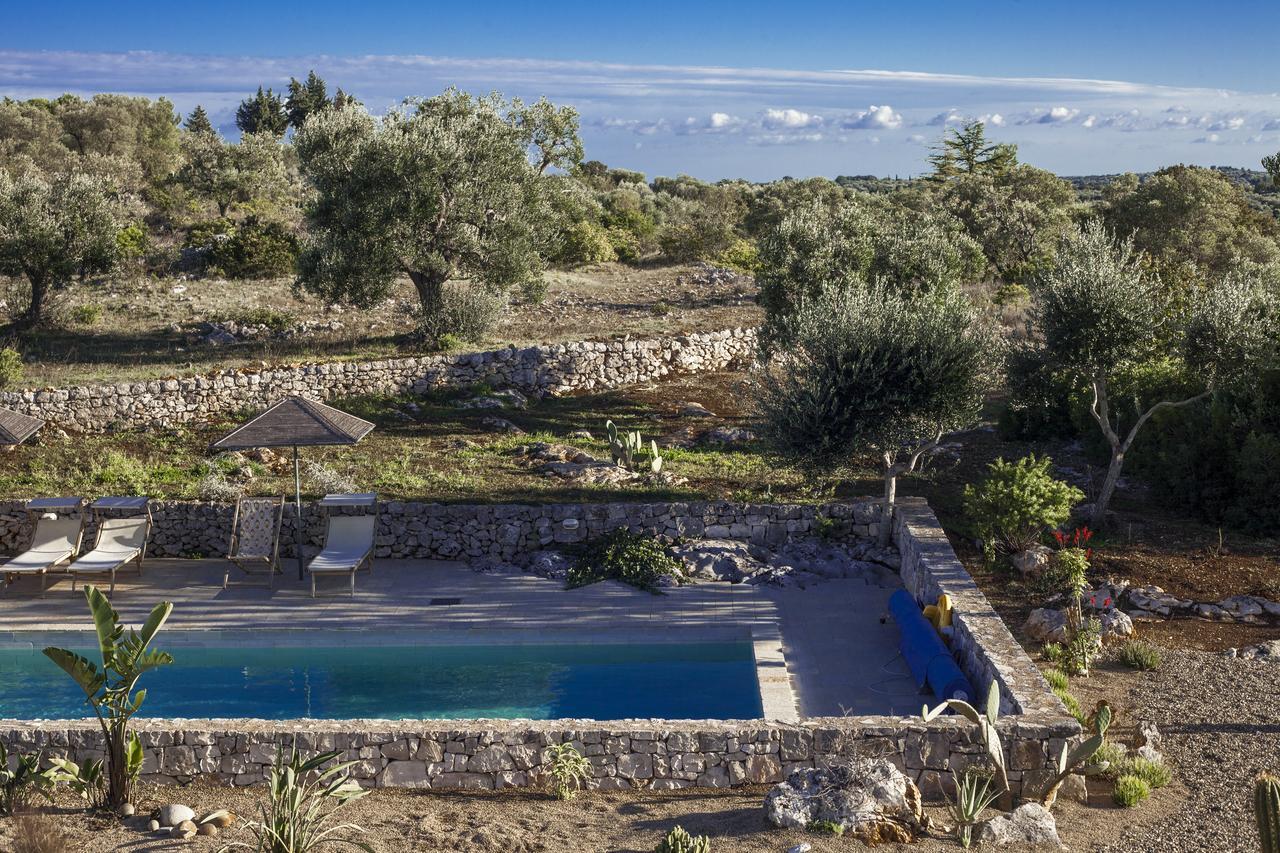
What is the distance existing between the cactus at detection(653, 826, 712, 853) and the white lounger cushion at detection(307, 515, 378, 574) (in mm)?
7490

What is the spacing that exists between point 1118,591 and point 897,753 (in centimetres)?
530

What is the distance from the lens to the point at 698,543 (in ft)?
48.0

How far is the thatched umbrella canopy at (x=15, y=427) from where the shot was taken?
47.5 feet

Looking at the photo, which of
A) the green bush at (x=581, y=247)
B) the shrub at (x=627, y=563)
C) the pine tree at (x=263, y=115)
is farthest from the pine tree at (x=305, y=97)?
the shrub at (x=627, y=563)

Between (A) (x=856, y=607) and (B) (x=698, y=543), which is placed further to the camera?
(B) (x=698, y=543)

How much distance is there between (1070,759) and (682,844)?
3.08 m

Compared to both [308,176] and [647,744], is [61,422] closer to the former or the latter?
[308,176]

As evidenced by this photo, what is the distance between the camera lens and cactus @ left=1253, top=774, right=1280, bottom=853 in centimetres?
640

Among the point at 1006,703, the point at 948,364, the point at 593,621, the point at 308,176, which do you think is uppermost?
the point at 308,176

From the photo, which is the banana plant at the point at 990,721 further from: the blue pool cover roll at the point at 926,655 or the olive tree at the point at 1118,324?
the olive tree at the point at 1118,324

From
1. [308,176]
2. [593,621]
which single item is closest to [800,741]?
[593,621]

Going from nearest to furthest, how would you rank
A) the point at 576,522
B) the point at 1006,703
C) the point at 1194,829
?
the point at 1194,829, the point at 1006,703, the point at 576,522

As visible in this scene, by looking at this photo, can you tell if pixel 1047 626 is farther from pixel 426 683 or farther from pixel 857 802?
pixel 426 683

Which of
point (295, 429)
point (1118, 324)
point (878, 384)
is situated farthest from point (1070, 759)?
point (295, 429)
